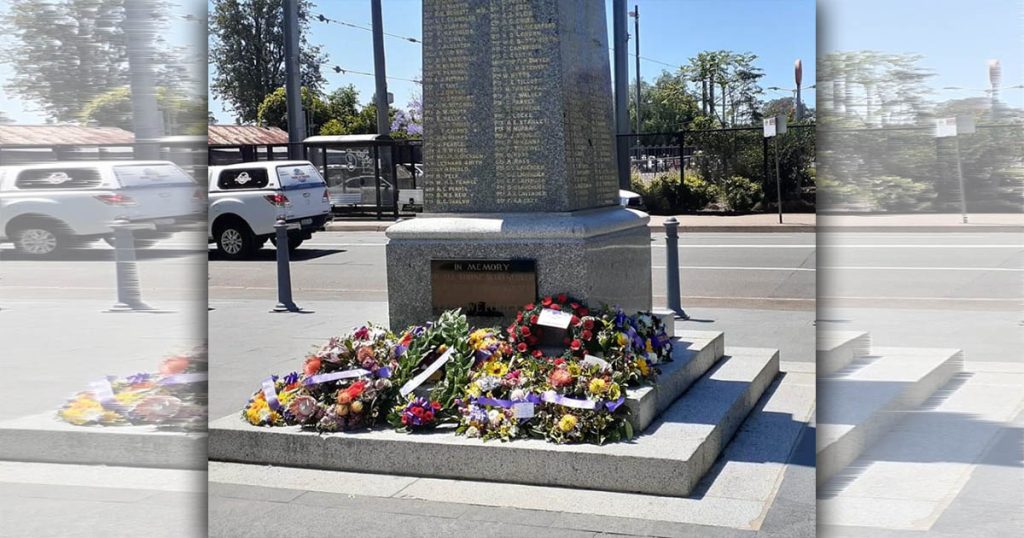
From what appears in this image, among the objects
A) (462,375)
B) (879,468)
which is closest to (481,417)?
(462,375)

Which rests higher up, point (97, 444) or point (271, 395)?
point (97, 444)

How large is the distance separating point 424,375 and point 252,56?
3949 cm

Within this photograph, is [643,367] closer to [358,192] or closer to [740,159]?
[740,159]

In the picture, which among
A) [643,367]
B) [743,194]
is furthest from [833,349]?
[743,194]

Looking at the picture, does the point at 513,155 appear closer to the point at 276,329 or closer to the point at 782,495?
the point at 782,495

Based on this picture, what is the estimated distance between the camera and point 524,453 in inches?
171

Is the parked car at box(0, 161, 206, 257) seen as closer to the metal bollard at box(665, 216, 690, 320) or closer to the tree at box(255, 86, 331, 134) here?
the metal bollard at box(665, 216, 690, 320)

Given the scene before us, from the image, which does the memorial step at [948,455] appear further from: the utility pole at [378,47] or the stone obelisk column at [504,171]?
the utility pole at [378,47]

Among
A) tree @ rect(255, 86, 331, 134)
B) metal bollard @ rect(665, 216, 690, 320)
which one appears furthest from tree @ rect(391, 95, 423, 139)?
metal bollard @ rect(665, 216, 690, 320)

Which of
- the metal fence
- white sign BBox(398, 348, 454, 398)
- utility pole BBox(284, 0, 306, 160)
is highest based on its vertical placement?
utility pole BBox(284, 0, 306, 160)

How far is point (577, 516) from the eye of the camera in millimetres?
3928

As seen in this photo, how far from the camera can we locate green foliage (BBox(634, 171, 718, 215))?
77.3 ft

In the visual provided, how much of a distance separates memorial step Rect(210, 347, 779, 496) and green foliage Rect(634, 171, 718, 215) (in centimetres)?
1871

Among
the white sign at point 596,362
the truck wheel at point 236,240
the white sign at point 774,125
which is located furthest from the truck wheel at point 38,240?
the white sign at point 774,125
